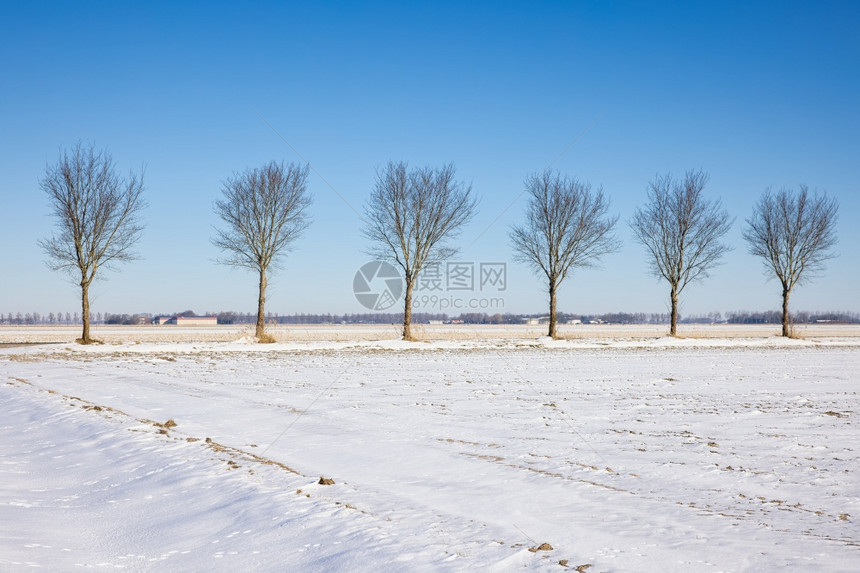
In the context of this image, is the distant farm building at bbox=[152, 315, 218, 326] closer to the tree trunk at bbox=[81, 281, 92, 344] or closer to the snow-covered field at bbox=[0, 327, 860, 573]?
the tree trunk at bbox=[81, 281, 92, 344]

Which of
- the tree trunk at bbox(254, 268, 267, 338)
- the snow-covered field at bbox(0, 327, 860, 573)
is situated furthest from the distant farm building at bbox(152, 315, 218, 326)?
the snow-covered field at bbox(0, 327, 860, 573)

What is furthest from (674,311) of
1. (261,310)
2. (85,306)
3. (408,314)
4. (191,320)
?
(191,320)

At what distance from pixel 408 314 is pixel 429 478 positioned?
2772cm

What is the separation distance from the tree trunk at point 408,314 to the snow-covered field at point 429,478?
1972 centimetres

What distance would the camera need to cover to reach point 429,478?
233 inches

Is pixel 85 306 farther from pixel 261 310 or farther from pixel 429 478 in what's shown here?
pixel 429 478

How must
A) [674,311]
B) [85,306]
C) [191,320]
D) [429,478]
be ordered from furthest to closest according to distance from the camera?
[191,320] → [674,311] → [85,306] → [429,478]

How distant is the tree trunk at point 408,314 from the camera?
3316 centimetres

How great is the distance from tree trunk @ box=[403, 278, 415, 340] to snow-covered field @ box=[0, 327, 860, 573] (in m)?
19.7

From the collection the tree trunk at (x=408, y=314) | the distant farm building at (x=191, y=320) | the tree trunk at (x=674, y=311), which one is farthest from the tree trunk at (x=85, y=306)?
the distant farm building at (x=191, y=320)

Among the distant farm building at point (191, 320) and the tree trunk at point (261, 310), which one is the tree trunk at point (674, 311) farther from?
the distant farm building at point (191, 320)

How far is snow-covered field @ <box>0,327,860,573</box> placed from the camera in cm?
416

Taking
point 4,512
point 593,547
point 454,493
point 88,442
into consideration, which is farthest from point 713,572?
point 88,442

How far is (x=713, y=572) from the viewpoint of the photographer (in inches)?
146
